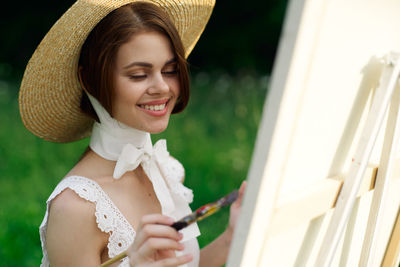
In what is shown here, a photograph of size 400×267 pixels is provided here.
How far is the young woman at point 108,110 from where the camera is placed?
53.4 inches

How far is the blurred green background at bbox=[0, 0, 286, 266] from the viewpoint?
329 centimetres

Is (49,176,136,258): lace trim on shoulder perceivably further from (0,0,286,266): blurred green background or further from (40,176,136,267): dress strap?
→ (0,0,286,266): blurred green background

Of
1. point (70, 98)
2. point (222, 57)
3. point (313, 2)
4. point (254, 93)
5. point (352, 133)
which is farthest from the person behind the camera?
point (222, 57)

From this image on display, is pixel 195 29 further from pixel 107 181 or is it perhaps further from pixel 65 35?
pixel 107 181

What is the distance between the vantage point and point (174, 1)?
167 cm

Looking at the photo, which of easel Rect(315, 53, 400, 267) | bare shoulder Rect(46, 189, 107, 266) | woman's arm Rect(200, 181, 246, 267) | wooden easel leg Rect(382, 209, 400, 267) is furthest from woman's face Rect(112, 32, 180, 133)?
wooden easel leg Rect(382, 209, 400, 267)

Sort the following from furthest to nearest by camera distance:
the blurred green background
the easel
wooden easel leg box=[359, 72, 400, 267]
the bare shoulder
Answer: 1. the blurred green background
2. the bare shoulder
3. wooden easel leg box=[359, 72, 400, 267]
4. the easel

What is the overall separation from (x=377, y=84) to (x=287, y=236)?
1.23 ft

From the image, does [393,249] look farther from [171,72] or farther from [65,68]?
[65,68]

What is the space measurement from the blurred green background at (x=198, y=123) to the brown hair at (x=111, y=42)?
331 millimetres

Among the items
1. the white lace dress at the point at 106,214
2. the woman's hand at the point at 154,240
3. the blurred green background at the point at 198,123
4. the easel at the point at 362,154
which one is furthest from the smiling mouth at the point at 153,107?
the easel at the point at 362,154

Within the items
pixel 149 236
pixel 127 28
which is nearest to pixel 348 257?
pixel 149 236

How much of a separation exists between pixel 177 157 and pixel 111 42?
102 inches

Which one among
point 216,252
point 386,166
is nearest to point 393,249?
point 386,166
